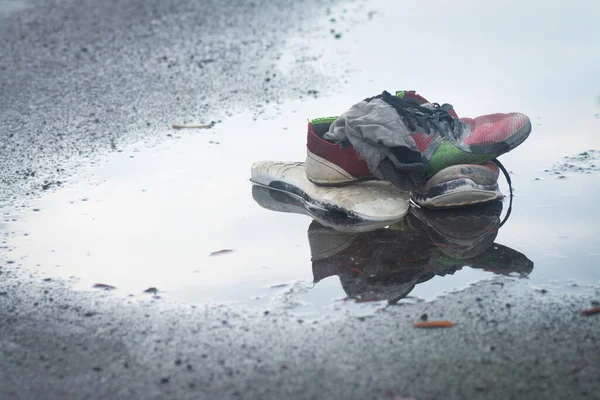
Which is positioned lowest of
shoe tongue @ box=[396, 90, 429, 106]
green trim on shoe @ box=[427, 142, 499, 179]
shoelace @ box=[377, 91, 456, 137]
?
green trim on shoe @ box=[427, 142, 499, 179]

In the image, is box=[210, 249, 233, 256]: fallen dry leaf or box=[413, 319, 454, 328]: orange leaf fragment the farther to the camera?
box=[210, 249, 233, 256]: fallen dry leaf

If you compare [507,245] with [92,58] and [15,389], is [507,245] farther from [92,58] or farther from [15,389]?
[92,58]

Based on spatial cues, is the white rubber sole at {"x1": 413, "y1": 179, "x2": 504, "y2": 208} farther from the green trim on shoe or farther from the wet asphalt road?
the wet asphalt road

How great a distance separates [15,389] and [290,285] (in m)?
1.18

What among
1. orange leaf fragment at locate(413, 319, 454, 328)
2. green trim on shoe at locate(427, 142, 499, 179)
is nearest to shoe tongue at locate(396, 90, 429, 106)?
green trim on shoe at locate(427, 142, 499, 179)

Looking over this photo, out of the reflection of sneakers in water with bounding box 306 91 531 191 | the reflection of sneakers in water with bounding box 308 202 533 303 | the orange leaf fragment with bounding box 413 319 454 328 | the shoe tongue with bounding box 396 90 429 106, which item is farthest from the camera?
the shoe tongue with bounding box 396 90 429 106

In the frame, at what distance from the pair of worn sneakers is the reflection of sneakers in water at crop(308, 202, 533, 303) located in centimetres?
13

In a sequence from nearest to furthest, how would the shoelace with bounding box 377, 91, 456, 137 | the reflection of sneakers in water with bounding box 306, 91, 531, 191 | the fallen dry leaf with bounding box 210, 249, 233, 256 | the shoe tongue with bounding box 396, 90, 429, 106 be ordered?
the fallen dry leaf with bounding box 210, 249, 233, 256, the reflection of sneakers in water with bounding box 306, 91, 531, 191, the shoelace with bounding box 377, 91, 456, 137, the shoe tongue with bounding box 396, 90, 429, 106

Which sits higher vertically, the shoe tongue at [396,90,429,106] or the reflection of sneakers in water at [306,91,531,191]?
the shoe tongue at [396,90,429,106]

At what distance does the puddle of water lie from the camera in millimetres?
3516

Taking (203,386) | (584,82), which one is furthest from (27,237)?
(584,82)

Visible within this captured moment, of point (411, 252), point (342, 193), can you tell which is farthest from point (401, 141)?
point (411, 252)

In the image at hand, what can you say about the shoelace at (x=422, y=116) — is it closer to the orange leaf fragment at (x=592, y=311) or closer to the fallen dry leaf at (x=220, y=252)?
the fallen dry leaf at (x=220, y=252)

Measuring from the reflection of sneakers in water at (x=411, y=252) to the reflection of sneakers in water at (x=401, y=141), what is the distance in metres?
0.25
